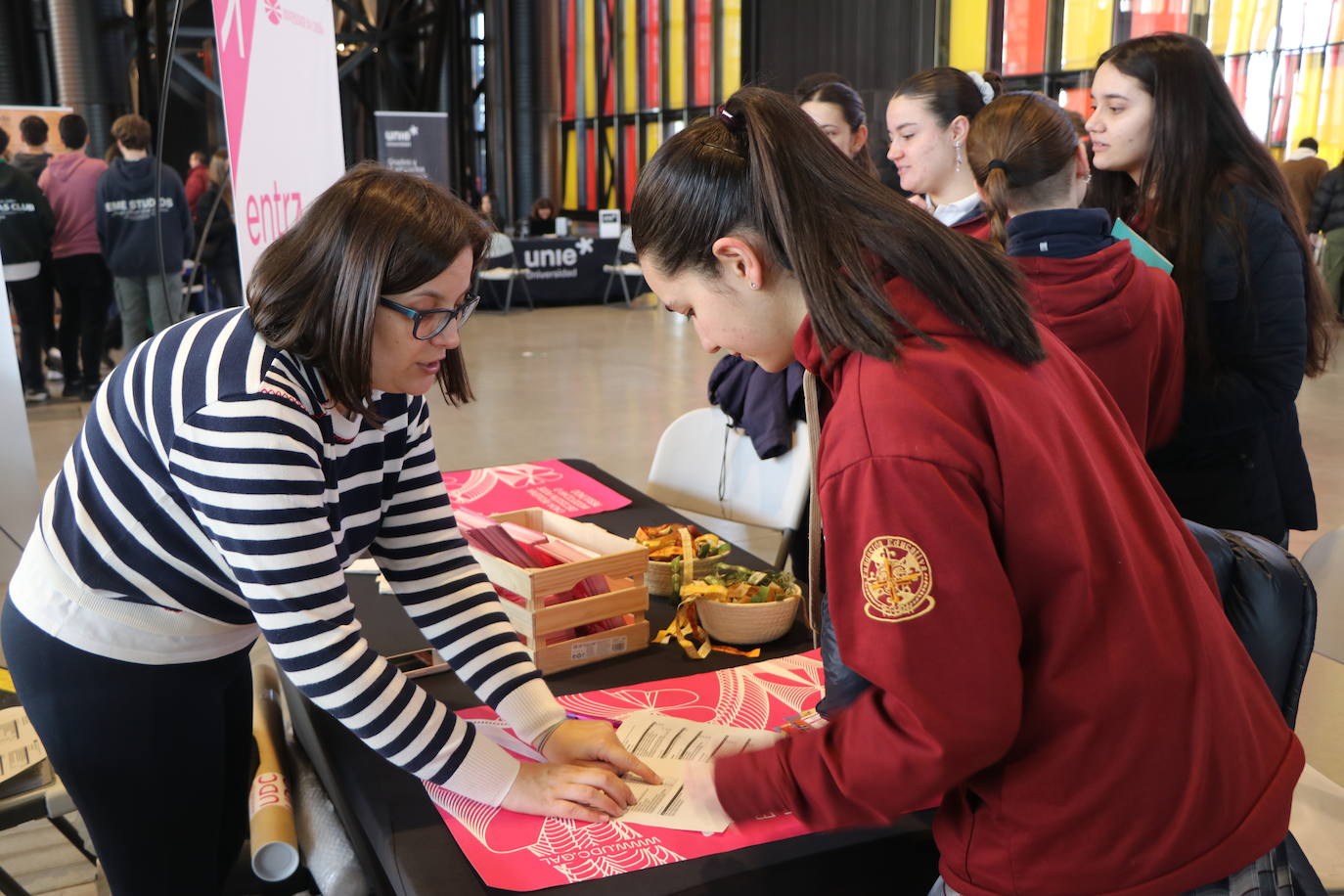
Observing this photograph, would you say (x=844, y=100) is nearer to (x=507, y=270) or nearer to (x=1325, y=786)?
(x=1325, y=786)

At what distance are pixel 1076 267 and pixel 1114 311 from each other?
9 centimetres

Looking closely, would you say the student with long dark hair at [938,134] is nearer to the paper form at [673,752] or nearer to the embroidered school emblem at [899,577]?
the paper form at [673,752]

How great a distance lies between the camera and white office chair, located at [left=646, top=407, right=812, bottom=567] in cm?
257

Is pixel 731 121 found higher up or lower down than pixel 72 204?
higher up

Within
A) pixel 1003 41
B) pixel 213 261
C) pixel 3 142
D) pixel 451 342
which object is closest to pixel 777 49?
pixel 1003 41

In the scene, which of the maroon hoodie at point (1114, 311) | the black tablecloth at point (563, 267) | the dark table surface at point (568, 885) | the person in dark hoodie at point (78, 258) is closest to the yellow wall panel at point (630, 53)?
the black tablecloth at point (563, 267)

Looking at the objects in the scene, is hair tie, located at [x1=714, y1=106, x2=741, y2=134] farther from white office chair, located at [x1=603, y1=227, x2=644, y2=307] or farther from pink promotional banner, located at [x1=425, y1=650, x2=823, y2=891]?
white office chair, located at [x1=603, y1=227, x2=644, y2=307]

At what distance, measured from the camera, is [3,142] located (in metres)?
6.46

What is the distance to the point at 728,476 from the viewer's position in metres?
2.75

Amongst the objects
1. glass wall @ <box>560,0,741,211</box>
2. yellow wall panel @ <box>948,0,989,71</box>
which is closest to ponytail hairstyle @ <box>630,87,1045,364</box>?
yellow wall panel @ <box>948,0,989,71</box>

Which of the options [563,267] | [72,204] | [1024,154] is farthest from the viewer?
[563,267]

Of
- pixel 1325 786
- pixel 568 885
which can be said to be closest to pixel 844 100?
pixel 1325 786

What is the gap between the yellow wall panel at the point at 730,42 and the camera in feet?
50.2

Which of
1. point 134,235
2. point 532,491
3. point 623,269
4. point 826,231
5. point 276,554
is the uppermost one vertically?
point 826,231
